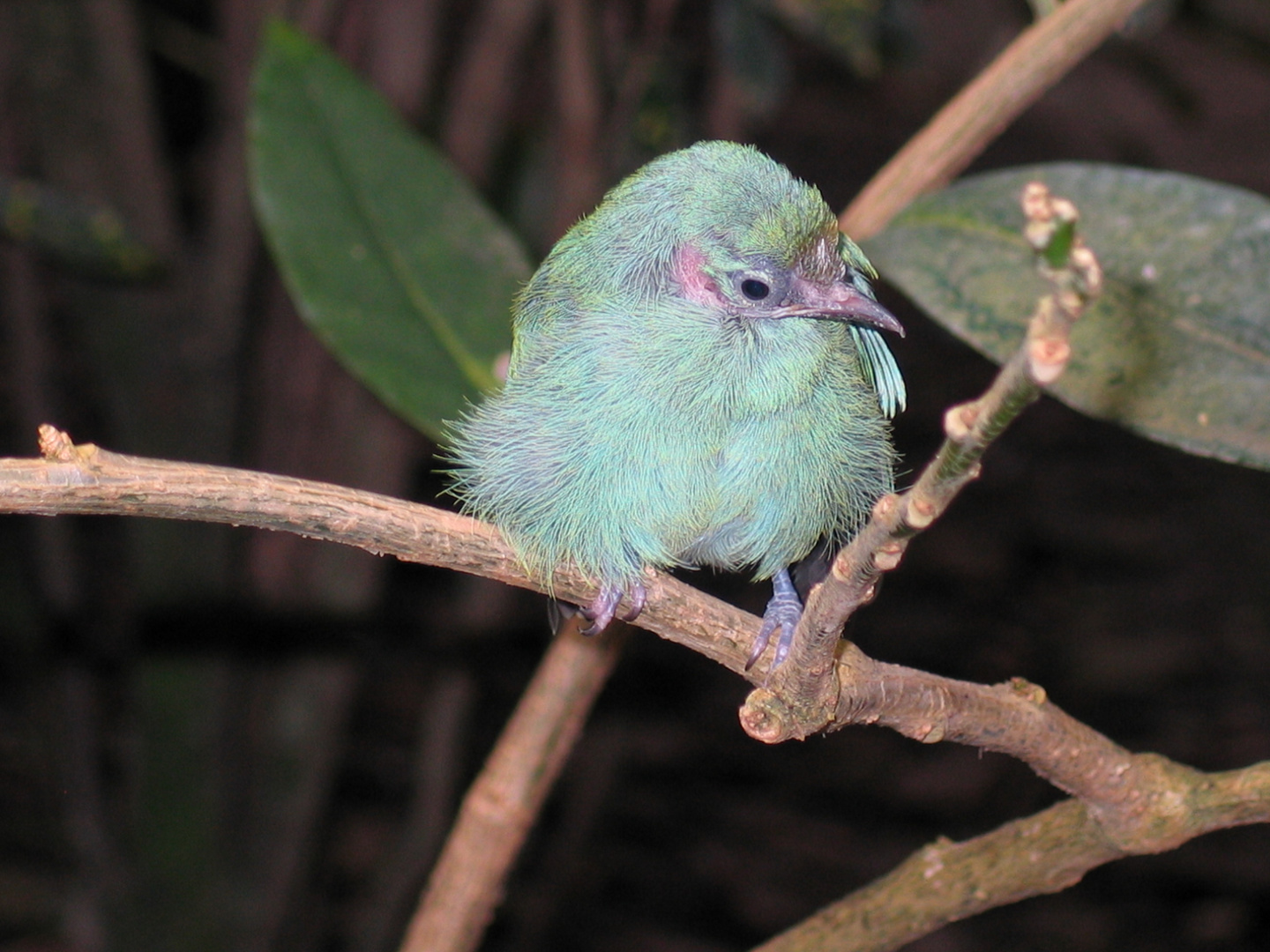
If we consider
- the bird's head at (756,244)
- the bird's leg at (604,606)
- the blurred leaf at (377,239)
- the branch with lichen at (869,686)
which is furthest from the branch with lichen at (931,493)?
the blurred leaf at (377,239)

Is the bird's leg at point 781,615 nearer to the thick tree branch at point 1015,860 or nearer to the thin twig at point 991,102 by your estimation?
the thick tree branch at point 1015,860

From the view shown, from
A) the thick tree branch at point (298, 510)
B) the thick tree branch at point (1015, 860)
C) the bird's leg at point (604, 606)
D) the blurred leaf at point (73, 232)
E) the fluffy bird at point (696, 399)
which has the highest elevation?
the blurred leaf at point (73, 232)

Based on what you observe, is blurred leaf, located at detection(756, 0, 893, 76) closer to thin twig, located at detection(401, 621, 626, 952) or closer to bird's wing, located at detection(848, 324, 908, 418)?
bird's wing, located at detection(848, 324, 908, 418)

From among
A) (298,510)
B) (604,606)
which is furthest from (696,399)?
(298,510)

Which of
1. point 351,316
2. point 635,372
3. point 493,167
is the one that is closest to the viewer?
point 635,372

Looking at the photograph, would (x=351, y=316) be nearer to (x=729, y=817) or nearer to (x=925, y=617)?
(x=729, y=817)

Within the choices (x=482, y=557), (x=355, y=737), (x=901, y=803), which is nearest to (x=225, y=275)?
(x=355, y=737)
